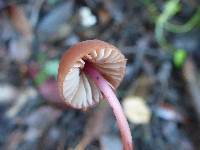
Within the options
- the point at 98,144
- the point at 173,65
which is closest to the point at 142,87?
the point at 173,65

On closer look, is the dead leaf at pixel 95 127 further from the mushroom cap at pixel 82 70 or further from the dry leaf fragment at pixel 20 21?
the dry leaf fragment at pixel 20 21

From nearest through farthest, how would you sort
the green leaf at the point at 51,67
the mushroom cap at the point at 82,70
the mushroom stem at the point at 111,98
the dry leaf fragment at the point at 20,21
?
1. the mushroom cap at the point at 82,70
2. the mushroom stem at the point at 111,98
3. the green leaf at the point at 51,67
4. the dry leaf fragment at the point at 20,21

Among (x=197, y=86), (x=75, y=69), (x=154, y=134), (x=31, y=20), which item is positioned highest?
(x=75, y=69)

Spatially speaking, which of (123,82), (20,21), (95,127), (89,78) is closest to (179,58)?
(123,82)

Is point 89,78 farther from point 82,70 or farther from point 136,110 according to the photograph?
point 136,110

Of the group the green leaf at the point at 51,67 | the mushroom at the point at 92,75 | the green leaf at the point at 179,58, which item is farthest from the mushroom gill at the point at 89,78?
the green leaf at the point at 179,58

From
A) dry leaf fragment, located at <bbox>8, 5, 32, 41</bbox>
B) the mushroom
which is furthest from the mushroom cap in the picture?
dry leaf fragment, located at <bbox>8, 5, 32, 41</bbox>

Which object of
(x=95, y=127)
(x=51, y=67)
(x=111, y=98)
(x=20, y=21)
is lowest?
(x=95, y=127)

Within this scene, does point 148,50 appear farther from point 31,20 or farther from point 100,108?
point 31,20
